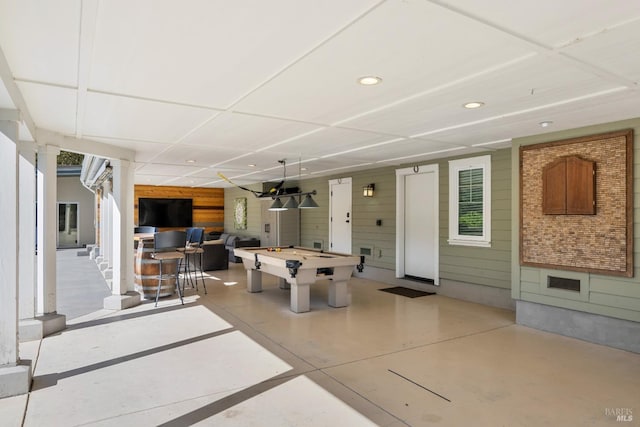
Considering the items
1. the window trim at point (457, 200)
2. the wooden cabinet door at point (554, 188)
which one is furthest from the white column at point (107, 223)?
the wooden cabinet door at point (554, 188)

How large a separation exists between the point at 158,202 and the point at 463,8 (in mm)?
12526

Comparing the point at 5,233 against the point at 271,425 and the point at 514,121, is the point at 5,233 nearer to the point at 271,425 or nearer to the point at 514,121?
the point at 271,425

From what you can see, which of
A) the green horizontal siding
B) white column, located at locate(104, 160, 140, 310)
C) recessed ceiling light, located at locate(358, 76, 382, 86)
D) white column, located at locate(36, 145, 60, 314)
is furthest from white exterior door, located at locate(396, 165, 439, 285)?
white column, located at locate(36, 145, 60, 314)

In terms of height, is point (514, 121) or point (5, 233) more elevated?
point (514, 121)

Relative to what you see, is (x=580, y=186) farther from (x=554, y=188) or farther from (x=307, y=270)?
(x=307, y=270)

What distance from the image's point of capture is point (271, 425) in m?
2.63

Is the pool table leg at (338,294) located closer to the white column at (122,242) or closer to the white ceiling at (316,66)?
the white ceiling at (316,66)

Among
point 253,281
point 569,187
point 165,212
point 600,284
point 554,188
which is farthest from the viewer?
point 165,212

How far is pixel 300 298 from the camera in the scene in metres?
5.61

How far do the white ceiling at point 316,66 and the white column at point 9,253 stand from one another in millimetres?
336

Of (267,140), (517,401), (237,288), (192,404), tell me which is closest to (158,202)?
(237,288)

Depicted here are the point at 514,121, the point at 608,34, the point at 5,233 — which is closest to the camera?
the point at 608,34

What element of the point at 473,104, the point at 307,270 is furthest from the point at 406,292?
the point at 473,104

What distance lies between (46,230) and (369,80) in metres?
4.08
